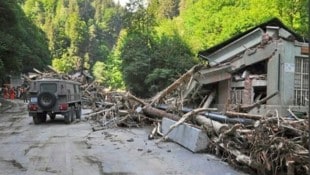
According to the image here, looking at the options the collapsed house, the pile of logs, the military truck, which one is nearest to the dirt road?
the pile of logs

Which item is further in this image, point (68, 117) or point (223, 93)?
point (68, 117)

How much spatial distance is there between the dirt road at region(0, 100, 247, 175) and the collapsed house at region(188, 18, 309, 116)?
4.19 meters

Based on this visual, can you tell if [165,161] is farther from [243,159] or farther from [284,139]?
[284,139]

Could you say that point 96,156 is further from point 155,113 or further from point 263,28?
point 263,28

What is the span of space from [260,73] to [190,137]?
7615mm

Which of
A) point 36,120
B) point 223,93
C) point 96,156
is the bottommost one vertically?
point 96,156

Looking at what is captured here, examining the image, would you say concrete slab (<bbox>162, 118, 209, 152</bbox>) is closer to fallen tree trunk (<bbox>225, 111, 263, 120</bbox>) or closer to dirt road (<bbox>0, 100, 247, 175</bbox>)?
dirt road (<bbox>0, 100, 247, 175</bbox>)

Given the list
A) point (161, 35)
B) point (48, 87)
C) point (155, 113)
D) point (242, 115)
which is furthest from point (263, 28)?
point (161, 35)

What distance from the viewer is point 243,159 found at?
464 inches

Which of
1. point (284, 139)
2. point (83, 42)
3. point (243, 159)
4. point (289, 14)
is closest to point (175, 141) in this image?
point (243, 159)

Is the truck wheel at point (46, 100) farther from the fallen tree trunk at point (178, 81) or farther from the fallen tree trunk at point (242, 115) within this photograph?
the fallen tree trunk at point (242, 115)

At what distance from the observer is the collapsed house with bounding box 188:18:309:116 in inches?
765

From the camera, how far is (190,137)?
1557 cm

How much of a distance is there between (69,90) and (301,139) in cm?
1830
